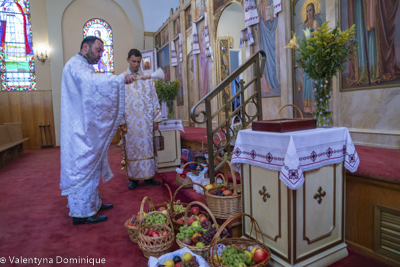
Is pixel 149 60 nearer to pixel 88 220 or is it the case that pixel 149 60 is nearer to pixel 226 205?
pixel 88 220

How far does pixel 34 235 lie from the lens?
9.98ft

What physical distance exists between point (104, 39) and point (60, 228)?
1154 cm

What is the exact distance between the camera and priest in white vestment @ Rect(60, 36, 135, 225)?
3.07 meters

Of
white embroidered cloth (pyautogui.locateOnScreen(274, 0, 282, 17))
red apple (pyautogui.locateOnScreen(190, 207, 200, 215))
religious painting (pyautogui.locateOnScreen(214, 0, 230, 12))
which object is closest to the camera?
red apple (pyautogui.locateOnScreen(190, 207, 200, 215))

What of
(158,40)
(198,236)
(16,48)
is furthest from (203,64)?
(16,48)

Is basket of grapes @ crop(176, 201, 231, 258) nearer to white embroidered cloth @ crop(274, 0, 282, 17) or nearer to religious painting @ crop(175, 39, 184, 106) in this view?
white embroidered cloth @ crop(274, 0, 282, 17)

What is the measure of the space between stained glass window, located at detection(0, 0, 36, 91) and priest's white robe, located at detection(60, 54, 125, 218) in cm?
1039

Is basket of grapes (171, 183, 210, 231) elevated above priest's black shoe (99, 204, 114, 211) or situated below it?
above

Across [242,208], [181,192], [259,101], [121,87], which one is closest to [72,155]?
[121,87]

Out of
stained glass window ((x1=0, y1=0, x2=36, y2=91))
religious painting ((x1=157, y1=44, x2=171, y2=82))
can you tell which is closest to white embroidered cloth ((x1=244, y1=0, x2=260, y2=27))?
religious painting ((x1=157, y1=44, x2=171, y2=82))

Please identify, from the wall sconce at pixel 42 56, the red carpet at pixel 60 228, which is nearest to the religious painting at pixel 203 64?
the red carpet at pixel 60 228

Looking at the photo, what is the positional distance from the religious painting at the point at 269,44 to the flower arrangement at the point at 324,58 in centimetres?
276

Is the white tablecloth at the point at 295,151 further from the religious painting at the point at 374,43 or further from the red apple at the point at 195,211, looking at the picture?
the religious painting at the point at 374,43

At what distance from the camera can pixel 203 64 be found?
859 cm
